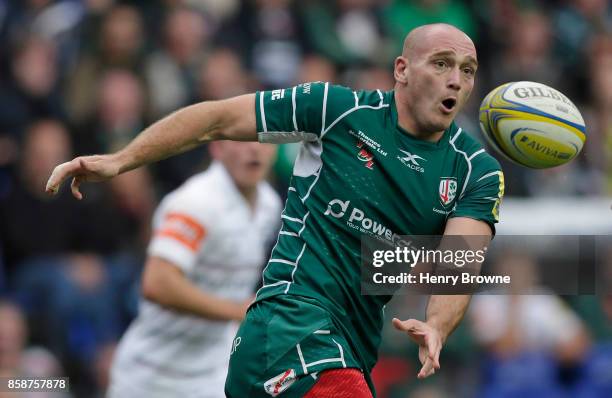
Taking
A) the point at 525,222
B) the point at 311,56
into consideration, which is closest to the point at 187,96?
the point at 311,56

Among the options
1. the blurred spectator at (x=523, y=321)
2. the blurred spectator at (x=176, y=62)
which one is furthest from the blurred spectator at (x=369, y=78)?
the blurred spectator at (x=523, y=321)

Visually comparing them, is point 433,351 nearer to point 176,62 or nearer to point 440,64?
point 440,64

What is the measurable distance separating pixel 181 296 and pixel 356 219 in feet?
6.81

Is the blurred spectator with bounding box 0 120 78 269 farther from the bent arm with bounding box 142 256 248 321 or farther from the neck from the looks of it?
the neck

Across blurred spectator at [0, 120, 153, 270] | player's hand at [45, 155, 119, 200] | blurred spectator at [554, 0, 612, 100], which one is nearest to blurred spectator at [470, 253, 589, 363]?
blurred spectator at [0, 120, 153, 270]

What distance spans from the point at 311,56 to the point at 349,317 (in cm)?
779

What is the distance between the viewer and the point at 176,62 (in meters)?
12.6

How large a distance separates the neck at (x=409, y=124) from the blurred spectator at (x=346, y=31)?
7608 millimetres

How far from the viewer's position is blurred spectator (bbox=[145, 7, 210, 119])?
1224cm

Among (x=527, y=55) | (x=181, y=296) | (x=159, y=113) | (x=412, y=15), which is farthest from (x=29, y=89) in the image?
(x=527, y=55)

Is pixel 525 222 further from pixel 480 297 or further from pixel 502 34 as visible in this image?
pixel 502 34

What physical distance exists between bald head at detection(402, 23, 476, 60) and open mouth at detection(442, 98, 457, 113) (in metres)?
0.27

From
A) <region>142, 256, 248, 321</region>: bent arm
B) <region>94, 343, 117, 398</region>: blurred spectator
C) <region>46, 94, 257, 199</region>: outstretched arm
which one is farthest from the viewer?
<region>94, 343, 117, 398</region>: blurred spectator

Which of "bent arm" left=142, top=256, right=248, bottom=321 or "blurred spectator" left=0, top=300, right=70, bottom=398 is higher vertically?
"bent arm" left=142, top=256, right=248, bottom=321
